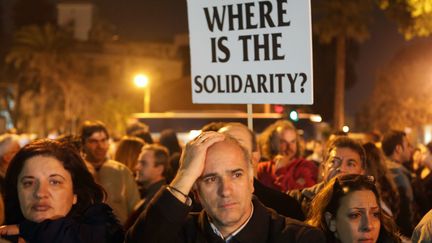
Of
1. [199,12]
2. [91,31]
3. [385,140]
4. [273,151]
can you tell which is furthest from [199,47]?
[91,31]

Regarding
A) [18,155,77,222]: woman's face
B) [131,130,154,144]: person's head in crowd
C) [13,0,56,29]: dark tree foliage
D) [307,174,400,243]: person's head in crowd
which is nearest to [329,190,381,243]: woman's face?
[307,174,400,243]: person's head in crowd

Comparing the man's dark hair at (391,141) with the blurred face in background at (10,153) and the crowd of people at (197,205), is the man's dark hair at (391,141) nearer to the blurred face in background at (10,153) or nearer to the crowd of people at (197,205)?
the crowd of people at (197,205)

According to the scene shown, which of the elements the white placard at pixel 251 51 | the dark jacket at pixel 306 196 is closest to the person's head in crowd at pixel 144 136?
the white placard at pixel 251 51

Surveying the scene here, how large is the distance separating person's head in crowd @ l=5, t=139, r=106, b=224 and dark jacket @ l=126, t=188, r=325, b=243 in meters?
0.48

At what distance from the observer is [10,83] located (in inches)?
2594

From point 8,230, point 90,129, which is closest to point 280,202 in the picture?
point 8,230

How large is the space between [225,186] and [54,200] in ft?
2.98

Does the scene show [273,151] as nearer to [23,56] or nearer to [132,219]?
[132,219]

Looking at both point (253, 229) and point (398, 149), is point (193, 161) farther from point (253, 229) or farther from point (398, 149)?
point (398, 149)

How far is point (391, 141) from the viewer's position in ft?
27.5

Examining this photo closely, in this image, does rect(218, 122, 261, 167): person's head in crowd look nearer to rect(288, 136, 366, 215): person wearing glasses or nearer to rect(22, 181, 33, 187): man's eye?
rect(288, 136, 366, 215): person wearing glasses

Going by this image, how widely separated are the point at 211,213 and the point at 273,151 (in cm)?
470

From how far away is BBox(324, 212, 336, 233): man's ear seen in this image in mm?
4203

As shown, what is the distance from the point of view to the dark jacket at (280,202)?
4.93m
